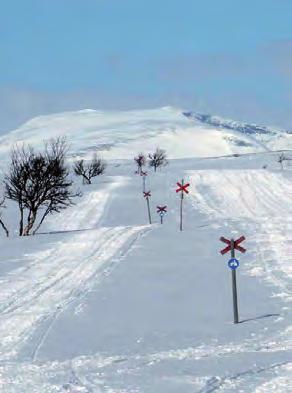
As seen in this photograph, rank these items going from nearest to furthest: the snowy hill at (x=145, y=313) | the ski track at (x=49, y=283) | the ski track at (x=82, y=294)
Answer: the ski track at (x=82, y=294)
the snowy hill at (x=145, y=313)
the ski track at (x=49, y=283)

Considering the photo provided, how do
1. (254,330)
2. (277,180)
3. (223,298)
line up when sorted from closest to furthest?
(254,330) → (223,298) → (277,180)

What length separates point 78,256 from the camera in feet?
75.0

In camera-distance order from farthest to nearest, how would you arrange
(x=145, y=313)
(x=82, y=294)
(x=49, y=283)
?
(x=49, y=283)
(x=82, y=294)
(x=145, y=313)

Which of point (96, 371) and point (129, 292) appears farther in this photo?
point (129, 292)

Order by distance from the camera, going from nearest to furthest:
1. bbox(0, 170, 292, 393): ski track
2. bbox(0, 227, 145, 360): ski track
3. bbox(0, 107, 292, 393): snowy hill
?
bbox(0, 170, 292, 393): ski track → bbox(0, 107, 292, 393): snowy hill → bbox(0, 227, 145, 360): ski track

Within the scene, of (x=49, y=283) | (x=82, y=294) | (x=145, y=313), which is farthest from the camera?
(x=49, y=283)

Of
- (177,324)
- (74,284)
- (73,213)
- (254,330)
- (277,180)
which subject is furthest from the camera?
(277,180)

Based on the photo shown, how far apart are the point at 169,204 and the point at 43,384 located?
165 feet

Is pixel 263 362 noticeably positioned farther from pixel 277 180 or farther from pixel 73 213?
pixel 277 180

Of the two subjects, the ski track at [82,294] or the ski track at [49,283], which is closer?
the ski track at [82,294]

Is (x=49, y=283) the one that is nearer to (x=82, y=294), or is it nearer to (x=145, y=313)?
(x=82, y=294)

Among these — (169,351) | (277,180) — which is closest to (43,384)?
(169,351)

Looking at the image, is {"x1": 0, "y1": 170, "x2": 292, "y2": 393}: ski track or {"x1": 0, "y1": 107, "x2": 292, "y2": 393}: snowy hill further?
{"x1": 0, "y1": 107, "x2": 292, "y2": 393}: snowy hill

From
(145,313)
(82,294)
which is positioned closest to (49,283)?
(82,294)
